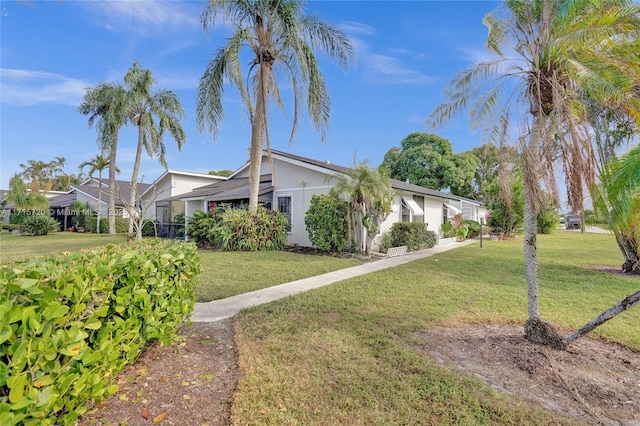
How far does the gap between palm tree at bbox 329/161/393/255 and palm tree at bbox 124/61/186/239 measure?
18398 mm

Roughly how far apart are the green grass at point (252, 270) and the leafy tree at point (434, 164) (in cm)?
2469

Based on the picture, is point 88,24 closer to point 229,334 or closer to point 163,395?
point 229,334

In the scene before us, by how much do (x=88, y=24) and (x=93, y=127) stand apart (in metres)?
21.0

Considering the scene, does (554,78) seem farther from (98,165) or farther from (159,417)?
(98,165)

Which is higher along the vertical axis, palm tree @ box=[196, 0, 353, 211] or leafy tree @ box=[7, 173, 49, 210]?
palm tree @ box=[196, 0, 353, 211]

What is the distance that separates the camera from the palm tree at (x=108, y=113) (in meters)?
23.8

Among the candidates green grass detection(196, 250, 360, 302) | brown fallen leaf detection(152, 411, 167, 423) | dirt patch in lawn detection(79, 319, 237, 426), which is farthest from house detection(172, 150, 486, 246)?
brown fallen leaf detection(152, 411, 167, 423)

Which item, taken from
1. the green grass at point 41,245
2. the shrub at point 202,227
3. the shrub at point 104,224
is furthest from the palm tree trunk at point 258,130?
the shrub at point 104,224

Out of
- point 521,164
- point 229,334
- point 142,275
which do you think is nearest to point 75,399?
point 142,275

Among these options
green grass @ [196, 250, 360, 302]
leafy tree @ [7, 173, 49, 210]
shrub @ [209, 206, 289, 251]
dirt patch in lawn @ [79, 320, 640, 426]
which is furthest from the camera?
leafy tree @ [7, 173, 49, 210]

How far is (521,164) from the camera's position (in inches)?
179

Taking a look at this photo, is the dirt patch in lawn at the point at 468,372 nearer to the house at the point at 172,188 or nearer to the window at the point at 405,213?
the window at the point at 405,213

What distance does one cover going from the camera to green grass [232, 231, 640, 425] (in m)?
3.14

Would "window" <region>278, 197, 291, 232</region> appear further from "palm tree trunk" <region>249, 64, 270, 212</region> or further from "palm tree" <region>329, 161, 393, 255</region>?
"palm tree" <region>329, 161, 393, 255</region>
